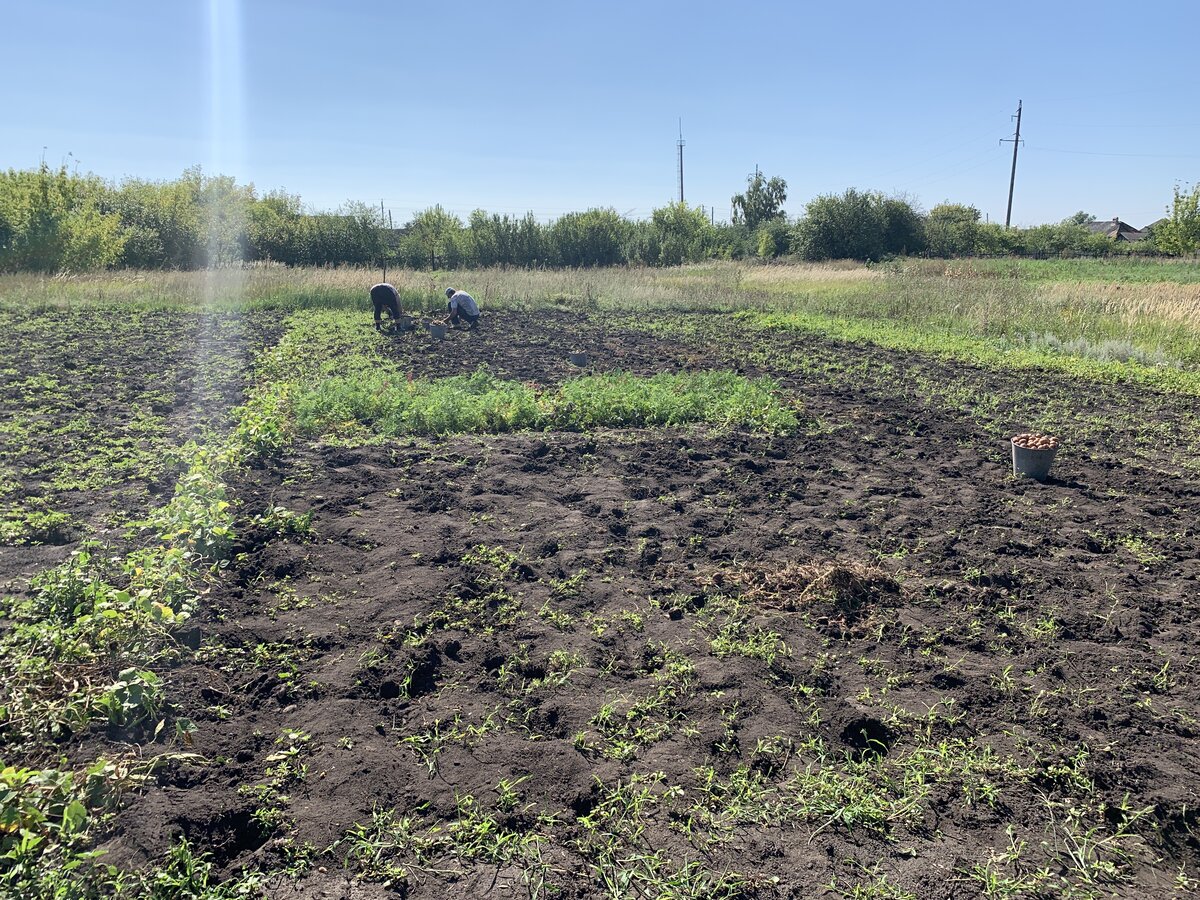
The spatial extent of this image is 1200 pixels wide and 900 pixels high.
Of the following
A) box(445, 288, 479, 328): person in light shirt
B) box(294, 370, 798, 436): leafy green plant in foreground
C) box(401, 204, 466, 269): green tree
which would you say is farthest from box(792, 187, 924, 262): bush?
box(294, 370, 798, 436): leafy green plant in foreground

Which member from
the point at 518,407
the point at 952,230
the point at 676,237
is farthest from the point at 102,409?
the point at 952,230

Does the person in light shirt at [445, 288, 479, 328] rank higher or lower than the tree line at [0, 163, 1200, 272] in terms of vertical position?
lower

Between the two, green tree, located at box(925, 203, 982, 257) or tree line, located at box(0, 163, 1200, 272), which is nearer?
tree line, located at box(0, 163, 1200, 272)

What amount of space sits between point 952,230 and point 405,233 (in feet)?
110

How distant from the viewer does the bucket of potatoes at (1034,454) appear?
6.57 metres

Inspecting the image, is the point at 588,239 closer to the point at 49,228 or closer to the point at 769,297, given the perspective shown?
the point at 769,297

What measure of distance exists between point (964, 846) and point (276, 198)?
4162 cm

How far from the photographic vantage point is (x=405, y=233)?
3819cm

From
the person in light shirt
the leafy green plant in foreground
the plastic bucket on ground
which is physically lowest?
the plastic bucket on ground

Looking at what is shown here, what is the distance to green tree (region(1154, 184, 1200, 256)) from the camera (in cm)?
4200

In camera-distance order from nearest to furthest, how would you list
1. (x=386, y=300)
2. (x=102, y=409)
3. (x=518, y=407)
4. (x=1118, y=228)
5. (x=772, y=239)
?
(x=518, y=407), (x=102, y=409), (x=386, y=300), (x=772, y=239), (x=1118, y=228)

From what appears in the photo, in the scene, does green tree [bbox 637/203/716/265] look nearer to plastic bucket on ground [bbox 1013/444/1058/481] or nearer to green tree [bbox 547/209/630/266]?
green tree [bbox 547/209/630/266]

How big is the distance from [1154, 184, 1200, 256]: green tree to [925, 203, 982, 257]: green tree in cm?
998

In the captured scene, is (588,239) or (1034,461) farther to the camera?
(588,239)
